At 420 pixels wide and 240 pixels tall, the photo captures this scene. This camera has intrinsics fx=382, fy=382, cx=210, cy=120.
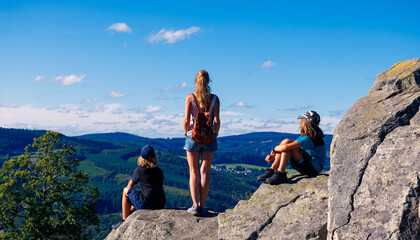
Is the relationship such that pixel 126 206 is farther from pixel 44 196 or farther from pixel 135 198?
pixel 44 196

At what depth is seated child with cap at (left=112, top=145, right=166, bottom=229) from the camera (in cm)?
1253

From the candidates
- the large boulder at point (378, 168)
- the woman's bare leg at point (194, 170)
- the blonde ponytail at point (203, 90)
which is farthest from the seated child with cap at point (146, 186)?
the large boulder at point (378, 168)

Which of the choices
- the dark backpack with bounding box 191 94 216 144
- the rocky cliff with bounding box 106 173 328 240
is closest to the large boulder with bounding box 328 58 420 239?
the rocky cliff with bounding box 106 173 328 240

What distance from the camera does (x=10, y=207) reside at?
31484 millimetres

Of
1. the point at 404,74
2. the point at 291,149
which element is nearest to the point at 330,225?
the point at 291,149

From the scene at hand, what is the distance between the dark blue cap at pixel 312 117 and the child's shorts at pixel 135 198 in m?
6.15

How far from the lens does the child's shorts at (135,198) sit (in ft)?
43.6

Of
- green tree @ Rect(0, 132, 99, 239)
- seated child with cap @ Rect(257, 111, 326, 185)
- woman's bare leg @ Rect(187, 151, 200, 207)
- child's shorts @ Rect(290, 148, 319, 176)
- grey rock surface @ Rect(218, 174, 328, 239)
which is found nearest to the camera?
grey rock surface @ Rect(218, 174, 328, 239)

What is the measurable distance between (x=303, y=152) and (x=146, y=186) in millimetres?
5277

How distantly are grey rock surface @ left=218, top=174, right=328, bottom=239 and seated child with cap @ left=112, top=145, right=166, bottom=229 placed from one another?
263 cm

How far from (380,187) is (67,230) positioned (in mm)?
29270

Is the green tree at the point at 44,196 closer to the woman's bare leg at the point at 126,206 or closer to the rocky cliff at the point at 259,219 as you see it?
the woman's bare leg at the point at 126,206

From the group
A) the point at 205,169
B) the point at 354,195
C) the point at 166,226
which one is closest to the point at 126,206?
the point at 166,226

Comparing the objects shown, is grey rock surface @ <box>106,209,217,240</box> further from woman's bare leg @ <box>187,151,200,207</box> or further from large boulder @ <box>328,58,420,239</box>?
large boulder @ <box>328,58,420,239</box>
